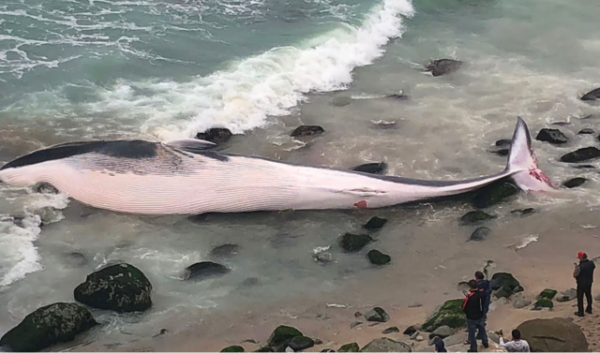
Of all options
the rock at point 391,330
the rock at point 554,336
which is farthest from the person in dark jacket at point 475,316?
the rock at point 391,330

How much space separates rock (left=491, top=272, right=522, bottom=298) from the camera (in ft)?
45.5

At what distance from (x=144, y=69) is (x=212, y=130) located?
503 cm

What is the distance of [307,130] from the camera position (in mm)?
21078

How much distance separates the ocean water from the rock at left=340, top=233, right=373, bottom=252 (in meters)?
0.39

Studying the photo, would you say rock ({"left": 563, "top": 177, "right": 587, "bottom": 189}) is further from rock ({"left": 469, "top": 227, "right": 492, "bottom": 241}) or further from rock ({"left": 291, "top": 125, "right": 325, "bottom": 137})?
Result: rock ({"left": 291, "top": 125, "right": 325, "bottom": 137})

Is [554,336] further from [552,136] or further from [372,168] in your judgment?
[552,136]

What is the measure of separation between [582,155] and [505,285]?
21.2ft

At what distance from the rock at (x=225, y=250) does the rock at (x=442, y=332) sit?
5.02 metres

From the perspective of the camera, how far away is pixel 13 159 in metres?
19.3

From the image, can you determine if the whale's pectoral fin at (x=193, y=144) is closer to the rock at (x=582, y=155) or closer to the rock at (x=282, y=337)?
the rock at (x=282, y=337)

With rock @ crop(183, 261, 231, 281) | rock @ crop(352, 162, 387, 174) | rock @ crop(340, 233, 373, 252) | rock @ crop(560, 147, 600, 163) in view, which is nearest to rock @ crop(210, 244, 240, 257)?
rock @ crop(183, 261, 231, 281)

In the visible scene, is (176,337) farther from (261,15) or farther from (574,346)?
(261,15)

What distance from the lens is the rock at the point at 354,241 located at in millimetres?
16062

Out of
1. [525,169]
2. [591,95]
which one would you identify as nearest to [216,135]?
[525,169]
